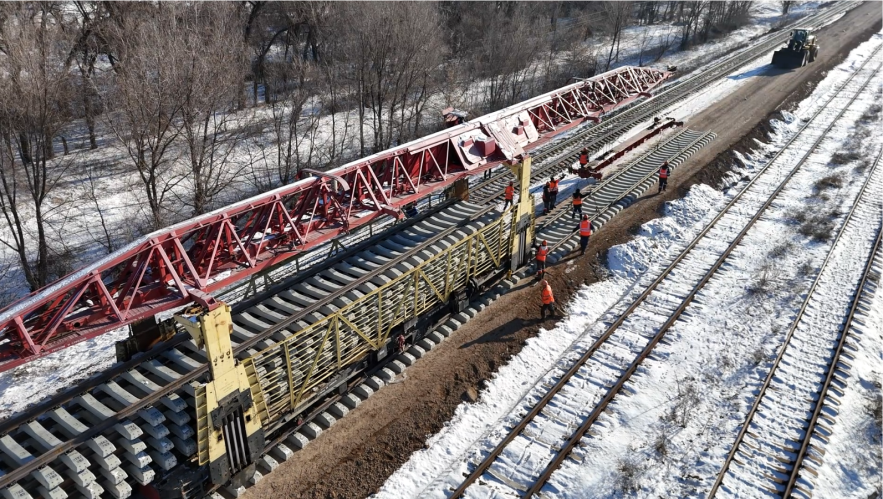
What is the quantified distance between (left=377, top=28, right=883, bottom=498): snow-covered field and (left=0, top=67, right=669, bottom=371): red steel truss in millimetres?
5090

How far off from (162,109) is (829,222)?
24.3 m

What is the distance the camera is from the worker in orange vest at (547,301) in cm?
1617

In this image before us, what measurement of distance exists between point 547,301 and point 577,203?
20.6 feet

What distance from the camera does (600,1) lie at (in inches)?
2598

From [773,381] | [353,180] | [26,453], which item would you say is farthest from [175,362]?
[773,381]

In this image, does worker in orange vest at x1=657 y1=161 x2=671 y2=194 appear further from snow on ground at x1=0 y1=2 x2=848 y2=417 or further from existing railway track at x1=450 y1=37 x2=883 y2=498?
snow on ground at x1=0 y1=2 x2=848 y2=417

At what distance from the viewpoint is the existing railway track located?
38.2ft

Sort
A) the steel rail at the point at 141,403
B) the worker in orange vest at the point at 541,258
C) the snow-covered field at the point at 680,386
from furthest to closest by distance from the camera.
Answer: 1. the worker in orange vest at the point at 541,258
2. the snow-covered field at the point at 680,386
3. the steel rail at the point at 141,403

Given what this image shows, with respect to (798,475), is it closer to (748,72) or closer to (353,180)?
(353,180)

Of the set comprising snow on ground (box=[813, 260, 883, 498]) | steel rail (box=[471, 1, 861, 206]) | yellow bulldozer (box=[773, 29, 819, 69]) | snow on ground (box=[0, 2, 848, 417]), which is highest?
yellow bulldozer (box=[773, 29, 819, 69])

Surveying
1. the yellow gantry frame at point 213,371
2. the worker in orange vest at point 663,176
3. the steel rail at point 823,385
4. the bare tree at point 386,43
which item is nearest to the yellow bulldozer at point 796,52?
the worker in orange vest at point 663,176

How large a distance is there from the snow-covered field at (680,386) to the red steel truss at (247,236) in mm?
5090

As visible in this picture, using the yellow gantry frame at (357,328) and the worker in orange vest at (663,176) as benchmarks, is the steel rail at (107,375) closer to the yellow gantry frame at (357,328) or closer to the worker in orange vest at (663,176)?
the yellow gantry frame at (357,328)

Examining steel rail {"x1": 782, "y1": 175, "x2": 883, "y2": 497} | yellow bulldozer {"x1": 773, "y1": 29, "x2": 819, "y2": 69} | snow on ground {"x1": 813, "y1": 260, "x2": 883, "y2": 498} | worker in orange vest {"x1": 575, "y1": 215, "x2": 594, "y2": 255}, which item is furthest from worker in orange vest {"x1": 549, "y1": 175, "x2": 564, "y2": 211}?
yellow bulldozer {"x1": 773, "y1": 29, "x2": 819, "y2": 69}
